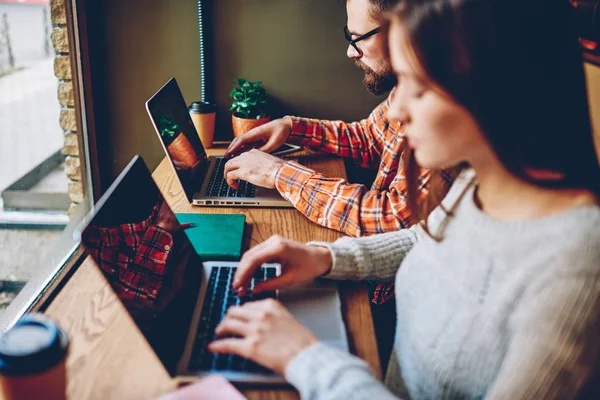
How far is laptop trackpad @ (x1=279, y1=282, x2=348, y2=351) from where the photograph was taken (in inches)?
34.0

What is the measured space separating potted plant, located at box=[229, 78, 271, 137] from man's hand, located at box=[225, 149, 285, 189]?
437 mm

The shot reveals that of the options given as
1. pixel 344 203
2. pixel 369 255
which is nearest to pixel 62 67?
pixel 344 203

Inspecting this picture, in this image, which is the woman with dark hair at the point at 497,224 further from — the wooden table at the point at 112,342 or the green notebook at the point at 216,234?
the green notebook at the point at 216,234

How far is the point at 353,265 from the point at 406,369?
0.74 ft

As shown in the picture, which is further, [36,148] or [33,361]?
[36,148]

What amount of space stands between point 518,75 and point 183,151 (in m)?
1.05

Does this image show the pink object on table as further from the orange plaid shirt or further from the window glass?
the window glass

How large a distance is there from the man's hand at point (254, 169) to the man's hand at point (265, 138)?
0.23 m

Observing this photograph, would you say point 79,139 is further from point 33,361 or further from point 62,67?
point 33,361

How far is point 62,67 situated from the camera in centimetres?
192

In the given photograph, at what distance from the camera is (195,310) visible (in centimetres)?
91

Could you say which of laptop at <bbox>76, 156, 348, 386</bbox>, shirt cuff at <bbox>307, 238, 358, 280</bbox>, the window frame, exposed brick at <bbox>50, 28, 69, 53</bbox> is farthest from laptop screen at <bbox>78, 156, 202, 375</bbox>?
exposed brick at <bbox>50, 28, 69, 53</bbox>

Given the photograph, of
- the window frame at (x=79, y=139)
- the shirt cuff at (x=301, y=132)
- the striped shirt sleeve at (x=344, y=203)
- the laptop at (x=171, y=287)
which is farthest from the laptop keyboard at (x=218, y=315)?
the shirt cuff at (x=301, y=132)

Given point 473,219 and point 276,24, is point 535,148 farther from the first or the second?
point 276,24
